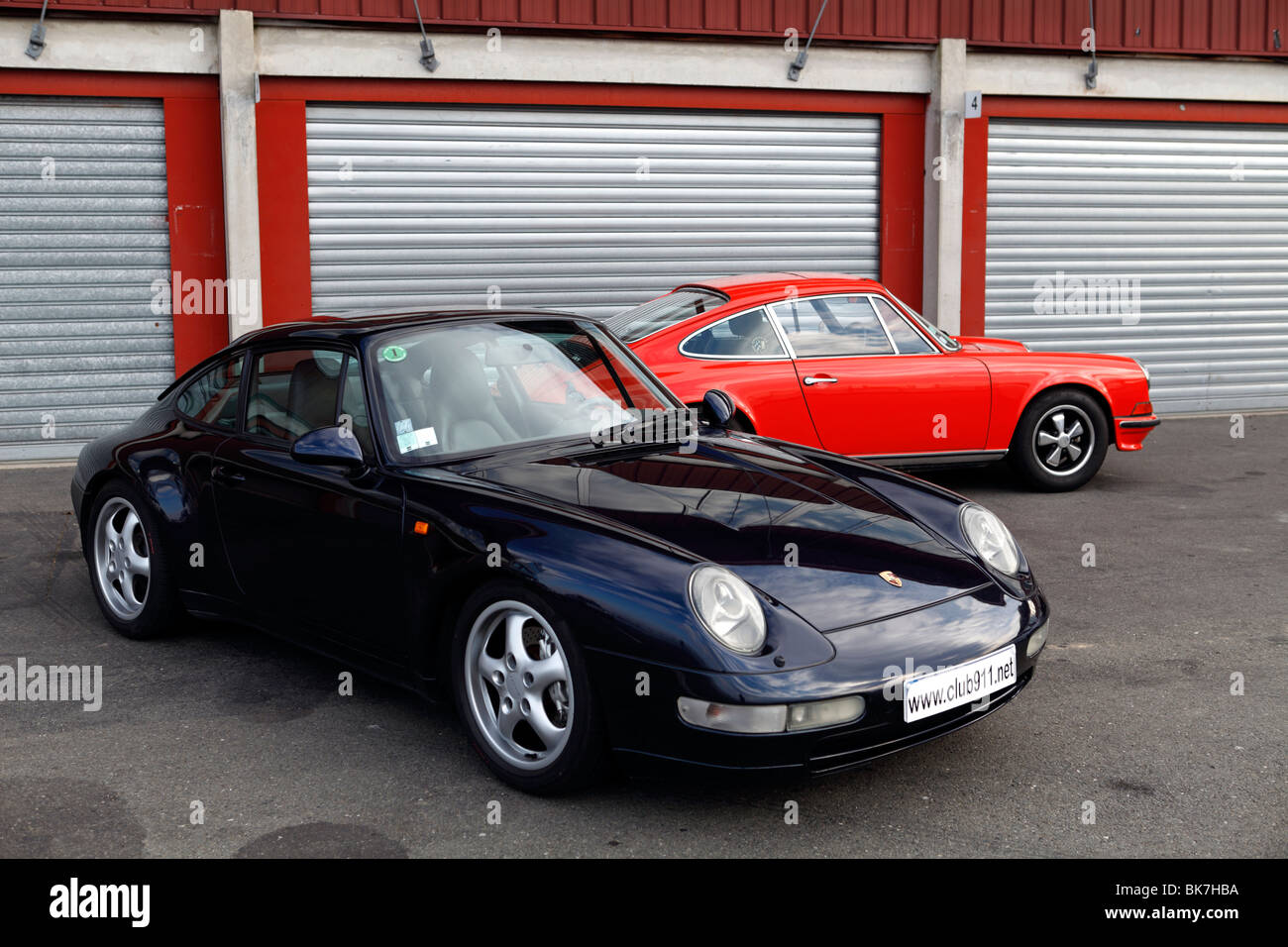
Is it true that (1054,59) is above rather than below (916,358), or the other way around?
above

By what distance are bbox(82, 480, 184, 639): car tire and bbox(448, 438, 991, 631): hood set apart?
5.73 feet

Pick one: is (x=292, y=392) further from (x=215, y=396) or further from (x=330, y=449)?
(x=330, y=449)

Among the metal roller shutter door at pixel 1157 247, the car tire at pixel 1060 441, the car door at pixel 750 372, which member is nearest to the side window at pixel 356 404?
the car door at pixel 750 372

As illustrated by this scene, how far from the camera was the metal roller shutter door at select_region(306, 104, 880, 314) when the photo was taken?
1162 cm

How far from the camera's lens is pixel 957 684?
3512mm

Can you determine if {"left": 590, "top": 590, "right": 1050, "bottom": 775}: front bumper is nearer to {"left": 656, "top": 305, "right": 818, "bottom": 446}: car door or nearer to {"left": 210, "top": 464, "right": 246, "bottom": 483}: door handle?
{"left": 210, "top": 464, "right": 246, "bottom": 483}: door handle

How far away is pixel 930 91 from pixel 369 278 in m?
5.75

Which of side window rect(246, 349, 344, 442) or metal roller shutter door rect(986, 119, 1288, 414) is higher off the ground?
metal roller shutter door rect(986, 119, 1288, 414)

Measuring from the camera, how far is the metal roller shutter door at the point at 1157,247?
521 inches

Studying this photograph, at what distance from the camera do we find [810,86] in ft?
40.8

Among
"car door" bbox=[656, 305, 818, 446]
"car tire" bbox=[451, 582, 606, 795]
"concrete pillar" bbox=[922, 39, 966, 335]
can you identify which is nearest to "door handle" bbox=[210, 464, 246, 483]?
"car tire" bbox=[451, 582, 606, 795]

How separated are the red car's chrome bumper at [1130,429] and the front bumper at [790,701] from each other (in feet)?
18.6
